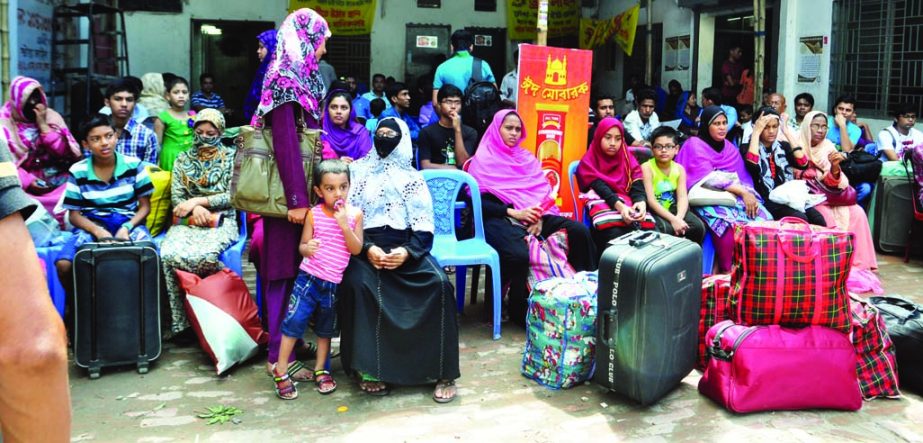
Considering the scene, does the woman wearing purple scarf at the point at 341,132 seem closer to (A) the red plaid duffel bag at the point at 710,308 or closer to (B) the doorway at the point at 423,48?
(A) the red plaid duffel bag at the point at 710,308

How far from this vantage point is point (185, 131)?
5.56 meters

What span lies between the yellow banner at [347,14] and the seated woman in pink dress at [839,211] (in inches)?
308

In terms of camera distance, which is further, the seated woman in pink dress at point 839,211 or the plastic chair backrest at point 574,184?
the seated woman in pink dress at point 839,211

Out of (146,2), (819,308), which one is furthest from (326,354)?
(146,2)

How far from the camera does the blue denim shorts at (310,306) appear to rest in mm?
3551

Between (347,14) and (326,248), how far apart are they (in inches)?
372

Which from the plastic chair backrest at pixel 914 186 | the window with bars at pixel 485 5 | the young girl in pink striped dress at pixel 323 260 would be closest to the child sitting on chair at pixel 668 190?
the plastic chair backrest at pixel 914 186

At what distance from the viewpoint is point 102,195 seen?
415 centimetres

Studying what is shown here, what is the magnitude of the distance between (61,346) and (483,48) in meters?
12.8

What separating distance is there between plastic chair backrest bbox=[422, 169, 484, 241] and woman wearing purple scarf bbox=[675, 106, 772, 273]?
5.58ft

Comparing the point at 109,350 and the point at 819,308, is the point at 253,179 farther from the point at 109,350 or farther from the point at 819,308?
the point at 819,308

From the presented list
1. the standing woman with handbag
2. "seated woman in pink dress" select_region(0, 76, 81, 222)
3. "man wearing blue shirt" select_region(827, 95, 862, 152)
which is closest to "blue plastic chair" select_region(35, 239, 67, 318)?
"seated woman in pink dress" select_region(0, 76, 81, 222)

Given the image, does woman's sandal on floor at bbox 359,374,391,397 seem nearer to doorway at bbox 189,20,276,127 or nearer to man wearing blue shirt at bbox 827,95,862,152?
man wearing blue shirt at bbox 827,95,862,152

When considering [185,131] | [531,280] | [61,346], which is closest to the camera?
[61,346]
